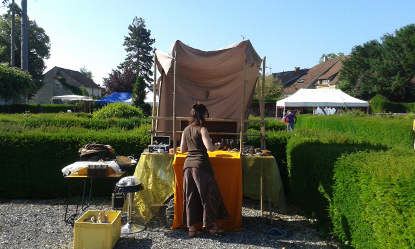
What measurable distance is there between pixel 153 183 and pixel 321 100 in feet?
59.6

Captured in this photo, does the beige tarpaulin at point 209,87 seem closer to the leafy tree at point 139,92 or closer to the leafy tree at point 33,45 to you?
the leafy tree at point 139,92

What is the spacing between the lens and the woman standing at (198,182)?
4270mm

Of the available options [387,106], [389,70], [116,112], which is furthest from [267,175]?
[389,70]

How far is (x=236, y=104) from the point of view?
252 inches

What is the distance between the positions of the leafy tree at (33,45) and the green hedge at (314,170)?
141ft

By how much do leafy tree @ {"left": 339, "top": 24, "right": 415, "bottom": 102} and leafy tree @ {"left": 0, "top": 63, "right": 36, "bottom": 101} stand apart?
109 feet

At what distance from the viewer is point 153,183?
4949mm

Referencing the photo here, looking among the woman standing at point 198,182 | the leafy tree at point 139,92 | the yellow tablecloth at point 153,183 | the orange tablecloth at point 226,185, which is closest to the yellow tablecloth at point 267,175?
the orange tablecloth at point 226,185

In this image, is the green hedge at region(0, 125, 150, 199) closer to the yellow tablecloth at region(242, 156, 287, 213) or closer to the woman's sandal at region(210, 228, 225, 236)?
the woman's sandal at region(210, 228, 225, 236)

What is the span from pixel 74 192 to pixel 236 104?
3460mm

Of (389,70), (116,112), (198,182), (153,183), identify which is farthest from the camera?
(389,70)

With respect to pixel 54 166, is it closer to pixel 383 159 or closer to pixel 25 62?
pixel 383 159

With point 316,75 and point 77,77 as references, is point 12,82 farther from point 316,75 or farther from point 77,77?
point 77,77

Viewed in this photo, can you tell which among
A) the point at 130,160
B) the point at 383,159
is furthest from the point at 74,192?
the point at 383,159
